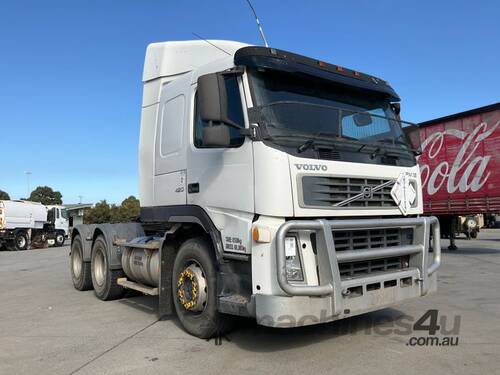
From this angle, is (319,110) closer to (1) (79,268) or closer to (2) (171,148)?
(2) (171,148)

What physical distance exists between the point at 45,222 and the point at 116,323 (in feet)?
91.6

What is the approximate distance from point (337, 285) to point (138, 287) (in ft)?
10.9

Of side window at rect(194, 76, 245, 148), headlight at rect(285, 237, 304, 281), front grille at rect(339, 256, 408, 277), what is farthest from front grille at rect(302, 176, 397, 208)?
side window at rect(194, 76, 245, 148)

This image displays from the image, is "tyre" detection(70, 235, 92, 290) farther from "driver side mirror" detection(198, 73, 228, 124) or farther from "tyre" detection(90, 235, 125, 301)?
"driver side mirror" detection(198, 73, 228, 124)

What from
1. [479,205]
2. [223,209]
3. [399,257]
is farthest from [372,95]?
[479,205]

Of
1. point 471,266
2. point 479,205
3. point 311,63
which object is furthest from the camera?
point 479,205

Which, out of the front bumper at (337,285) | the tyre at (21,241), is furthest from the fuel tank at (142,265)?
the tyre at (21,241)

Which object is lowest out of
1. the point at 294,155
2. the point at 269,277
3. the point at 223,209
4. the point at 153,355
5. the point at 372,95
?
the point at 153,355

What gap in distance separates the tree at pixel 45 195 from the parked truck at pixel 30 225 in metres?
63.3

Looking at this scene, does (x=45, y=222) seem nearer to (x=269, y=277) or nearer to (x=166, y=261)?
(x=166, y=261)

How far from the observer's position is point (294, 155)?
14.7 ft

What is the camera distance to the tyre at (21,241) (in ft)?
93.6

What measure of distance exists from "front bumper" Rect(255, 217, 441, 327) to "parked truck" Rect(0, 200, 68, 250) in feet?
89.8

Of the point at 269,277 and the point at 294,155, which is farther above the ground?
the point at 294,155
